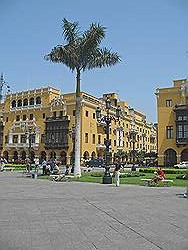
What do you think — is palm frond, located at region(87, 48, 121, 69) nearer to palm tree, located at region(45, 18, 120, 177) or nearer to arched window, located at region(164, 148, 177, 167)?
palm tree, located at region(45, 18, 120, 177)

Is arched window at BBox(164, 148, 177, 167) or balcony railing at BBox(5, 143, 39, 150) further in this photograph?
balcony railing at BBox(5, 143, 39, 150)

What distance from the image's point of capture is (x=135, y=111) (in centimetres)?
9450

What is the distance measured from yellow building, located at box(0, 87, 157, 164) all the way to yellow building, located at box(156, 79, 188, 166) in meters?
14.3

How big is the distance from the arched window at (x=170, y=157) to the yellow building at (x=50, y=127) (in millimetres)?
14830

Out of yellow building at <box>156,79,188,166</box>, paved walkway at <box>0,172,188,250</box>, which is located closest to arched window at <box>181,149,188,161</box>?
yellow building at <box>156,79,188,166</box>

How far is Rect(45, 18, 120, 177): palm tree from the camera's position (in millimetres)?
26016

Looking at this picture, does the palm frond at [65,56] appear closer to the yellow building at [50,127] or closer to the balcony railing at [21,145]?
the yellow building at [50,127]

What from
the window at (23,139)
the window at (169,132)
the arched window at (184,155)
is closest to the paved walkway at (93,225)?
the arched window at (184,155)

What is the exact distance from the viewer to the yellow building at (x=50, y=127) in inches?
2601

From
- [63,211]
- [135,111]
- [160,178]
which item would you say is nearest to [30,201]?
[63,211]

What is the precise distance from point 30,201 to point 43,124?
58.5m

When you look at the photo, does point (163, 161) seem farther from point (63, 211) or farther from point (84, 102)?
point (63, 211)

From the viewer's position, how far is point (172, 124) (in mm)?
56375

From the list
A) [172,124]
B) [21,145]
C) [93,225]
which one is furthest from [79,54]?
[21,145]
